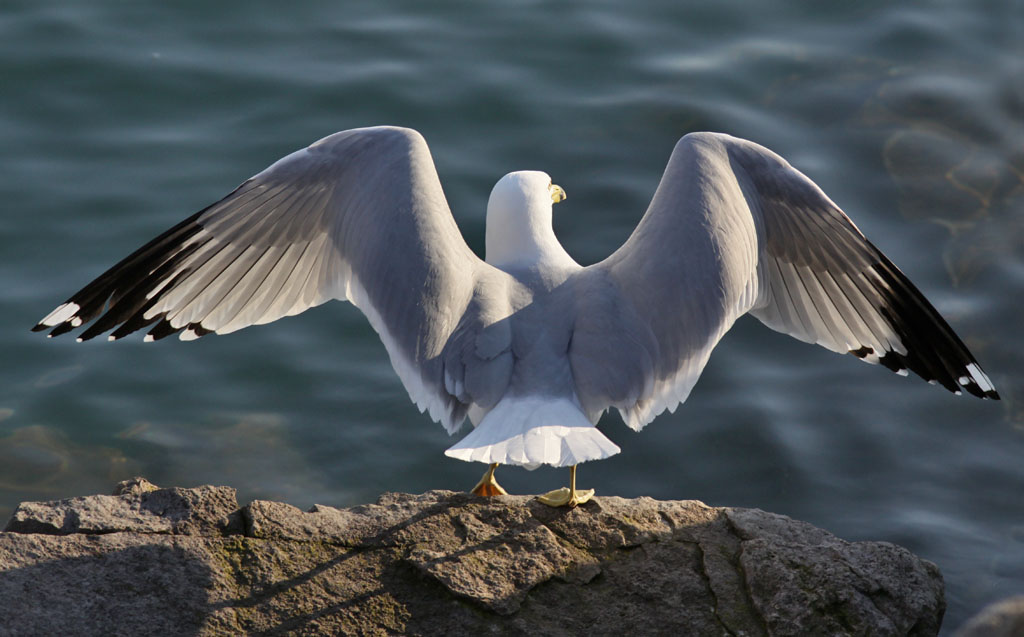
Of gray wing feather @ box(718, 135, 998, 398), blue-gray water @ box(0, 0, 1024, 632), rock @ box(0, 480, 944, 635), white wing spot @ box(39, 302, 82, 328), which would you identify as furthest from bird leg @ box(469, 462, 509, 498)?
Answer: white wing spot @ box(39, 302, 82, 328)

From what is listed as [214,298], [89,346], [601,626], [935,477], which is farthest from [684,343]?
[89,346]

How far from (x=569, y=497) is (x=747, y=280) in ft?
3.65

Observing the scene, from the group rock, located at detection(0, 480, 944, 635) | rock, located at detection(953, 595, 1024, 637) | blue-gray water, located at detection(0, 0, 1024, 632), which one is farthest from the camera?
blue-gray water, located at detection(0, 0, 1024, 632)

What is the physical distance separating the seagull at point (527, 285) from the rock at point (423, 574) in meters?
0.41

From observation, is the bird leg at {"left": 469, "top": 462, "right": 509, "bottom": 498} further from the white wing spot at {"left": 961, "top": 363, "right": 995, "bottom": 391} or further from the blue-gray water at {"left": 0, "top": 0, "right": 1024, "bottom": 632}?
the white wing spot at {"left": 961, "top": 363, "right": 995, "bottom": 391}

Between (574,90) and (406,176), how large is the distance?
4.32 m

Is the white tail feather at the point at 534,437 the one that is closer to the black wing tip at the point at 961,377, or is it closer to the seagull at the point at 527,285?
the seagull at the point at 527,285

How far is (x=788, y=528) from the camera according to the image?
175 inches

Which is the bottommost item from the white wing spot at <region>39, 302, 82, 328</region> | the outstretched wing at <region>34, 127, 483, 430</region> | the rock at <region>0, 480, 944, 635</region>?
the rock at <region>0, 480, 944, 635</region>

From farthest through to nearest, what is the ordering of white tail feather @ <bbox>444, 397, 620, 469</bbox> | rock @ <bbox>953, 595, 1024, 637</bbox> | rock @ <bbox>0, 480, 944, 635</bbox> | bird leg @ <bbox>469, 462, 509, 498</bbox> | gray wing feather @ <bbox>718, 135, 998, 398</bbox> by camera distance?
bird leg @ <bbox>469, 462, 509, 498</bbox>, gray wing feather @ <bbox>718, 135, 998, 398</bbox>, rock @ <bbox>953, 595, 1024, 637</bbox>, white tail feather @ <bbox>444, 397, 620, 469</bbox>, rock @ <bbox>0, 480, 944, 635</bbox>

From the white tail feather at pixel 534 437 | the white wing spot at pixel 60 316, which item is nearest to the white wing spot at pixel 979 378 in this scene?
the white tail feather at pixel 534 437

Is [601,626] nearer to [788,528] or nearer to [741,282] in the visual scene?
[788,528]

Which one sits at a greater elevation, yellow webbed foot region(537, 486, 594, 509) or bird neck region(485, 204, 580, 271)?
bird neck region(485, 204, 580, 271)

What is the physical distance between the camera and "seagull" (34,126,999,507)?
14.5ft
